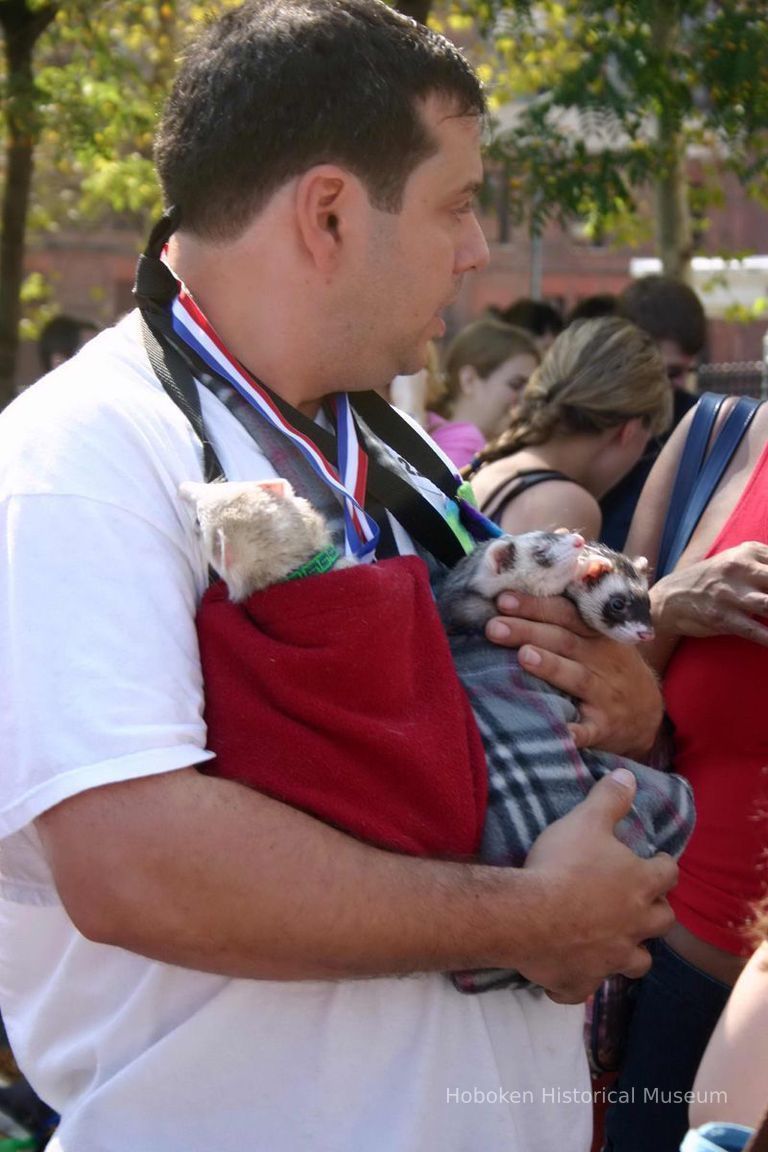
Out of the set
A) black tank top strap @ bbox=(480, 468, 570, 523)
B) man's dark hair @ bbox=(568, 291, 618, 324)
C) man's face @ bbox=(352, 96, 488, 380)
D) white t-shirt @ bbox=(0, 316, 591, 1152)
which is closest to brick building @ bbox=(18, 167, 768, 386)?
man's dark hair @ bbox=(568, 291, 618, 324)

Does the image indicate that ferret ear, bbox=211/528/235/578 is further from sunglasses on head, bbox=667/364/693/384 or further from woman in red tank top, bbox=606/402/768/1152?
sunglasses on head, bbox=667/364/693/384

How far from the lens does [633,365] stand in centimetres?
493

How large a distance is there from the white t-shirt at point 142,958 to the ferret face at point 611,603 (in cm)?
71

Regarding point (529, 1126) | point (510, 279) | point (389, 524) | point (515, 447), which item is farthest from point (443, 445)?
point (510, 279)

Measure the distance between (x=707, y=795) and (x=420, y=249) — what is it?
4.95 ft

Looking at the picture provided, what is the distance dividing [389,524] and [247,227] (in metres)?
0.56

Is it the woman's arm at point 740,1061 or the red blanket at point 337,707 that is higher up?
the red blanket at point 337,707

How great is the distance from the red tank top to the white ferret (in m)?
0.48

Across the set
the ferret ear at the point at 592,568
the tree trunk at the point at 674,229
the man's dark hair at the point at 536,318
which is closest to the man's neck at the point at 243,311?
the ferret ear at the point at 592,568

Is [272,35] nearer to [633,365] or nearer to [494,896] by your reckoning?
[494,896]

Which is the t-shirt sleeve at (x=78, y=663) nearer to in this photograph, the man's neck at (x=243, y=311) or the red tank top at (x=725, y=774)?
the man's neck at (x=243, y=311)

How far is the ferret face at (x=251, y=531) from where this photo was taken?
6.10ft

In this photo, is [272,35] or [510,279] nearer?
[272,35]

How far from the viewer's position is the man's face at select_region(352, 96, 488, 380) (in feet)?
7.25
